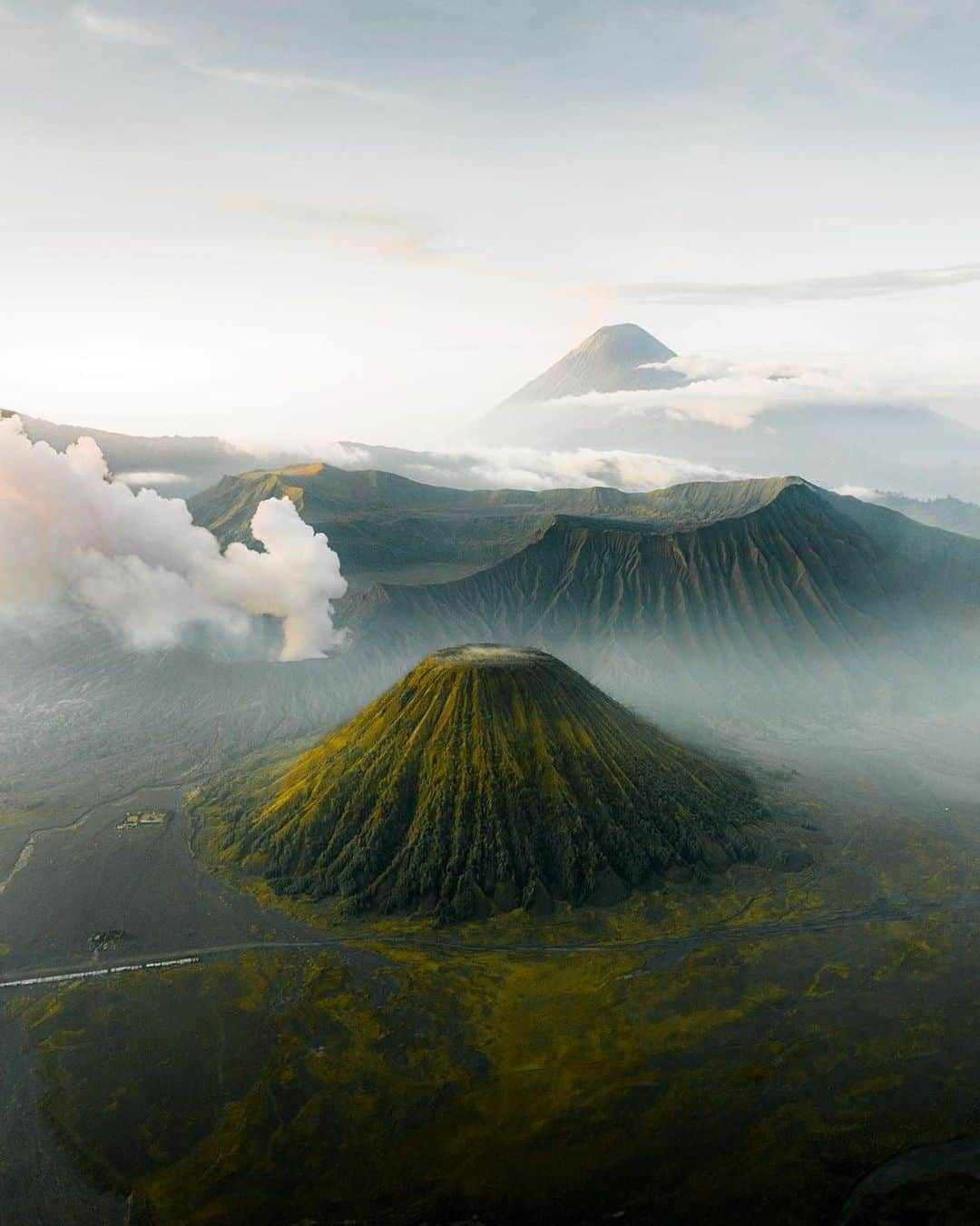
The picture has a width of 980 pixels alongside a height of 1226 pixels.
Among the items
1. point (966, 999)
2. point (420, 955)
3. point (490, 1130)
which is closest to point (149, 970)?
point (420, 955)

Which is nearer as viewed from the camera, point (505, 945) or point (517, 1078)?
point (517, 1078)

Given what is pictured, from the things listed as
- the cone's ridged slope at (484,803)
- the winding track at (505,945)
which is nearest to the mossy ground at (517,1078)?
the winding track at (505,945)

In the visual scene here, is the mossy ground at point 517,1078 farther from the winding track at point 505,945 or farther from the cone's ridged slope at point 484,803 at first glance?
the cone's ridged slope at point 484,803

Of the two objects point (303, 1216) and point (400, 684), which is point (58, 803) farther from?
point (303, 1216)

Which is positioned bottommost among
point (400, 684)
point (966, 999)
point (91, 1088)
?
point (91, 1088)

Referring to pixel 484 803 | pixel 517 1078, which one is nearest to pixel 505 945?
pixel 484 803

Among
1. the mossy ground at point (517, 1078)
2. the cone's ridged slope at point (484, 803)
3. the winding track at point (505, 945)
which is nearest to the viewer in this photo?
the mossy ground at point (517, 1078)

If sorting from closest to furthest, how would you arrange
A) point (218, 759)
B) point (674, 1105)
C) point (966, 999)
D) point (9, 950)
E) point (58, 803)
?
point (674, 1105)
point (966, 999)
point (9, 950)
point (58, 803)
point (218, 759)

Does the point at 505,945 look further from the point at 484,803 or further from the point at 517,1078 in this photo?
the point at 517,1078
